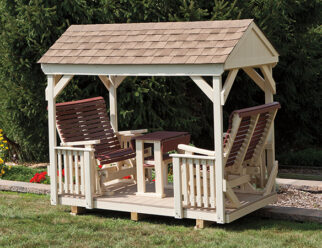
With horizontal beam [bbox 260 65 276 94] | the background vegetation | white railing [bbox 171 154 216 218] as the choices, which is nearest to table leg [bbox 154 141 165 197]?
white railing [bbox 171 154 216 218]

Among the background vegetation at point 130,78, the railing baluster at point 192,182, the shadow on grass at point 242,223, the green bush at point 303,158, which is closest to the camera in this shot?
the railing baluster at point 192,182

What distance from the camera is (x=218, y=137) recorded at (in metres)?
7.07

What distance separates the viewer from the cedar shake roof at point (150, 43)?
7207 millimetres

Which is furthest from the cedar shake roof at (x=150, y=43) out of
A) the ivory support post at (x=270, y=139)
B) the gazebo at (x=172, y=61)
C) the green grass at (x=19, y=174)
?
the green grass at (x=19, y=174)

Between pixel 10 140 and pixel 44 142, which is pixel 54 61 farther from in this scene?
pixel 10 140

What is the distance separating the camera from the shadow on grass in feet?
24.3

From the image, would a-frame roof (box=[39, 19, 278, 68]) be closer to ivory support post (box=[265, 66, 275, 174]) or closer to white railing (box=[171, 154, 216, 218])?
ivory support post (box=[265, 66, 275, 174])

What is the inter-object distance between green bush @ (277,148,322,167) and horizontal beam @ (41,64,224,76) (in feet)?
21.0

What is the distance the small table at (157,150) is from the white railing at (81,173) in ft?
1.70

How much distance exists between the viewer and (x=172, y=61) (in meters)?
7.23

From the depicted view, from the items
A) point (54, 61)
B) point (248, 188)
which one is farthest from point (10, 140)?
point (248, 188)

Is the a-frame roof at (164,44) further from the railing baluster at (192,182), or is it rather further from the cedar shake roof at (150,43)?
the railing baluster at (192,182)

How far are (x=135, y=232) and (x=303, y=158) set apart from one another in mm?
6600

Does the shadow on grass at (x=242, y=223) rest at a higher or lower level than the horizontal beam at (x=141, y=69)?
lower
